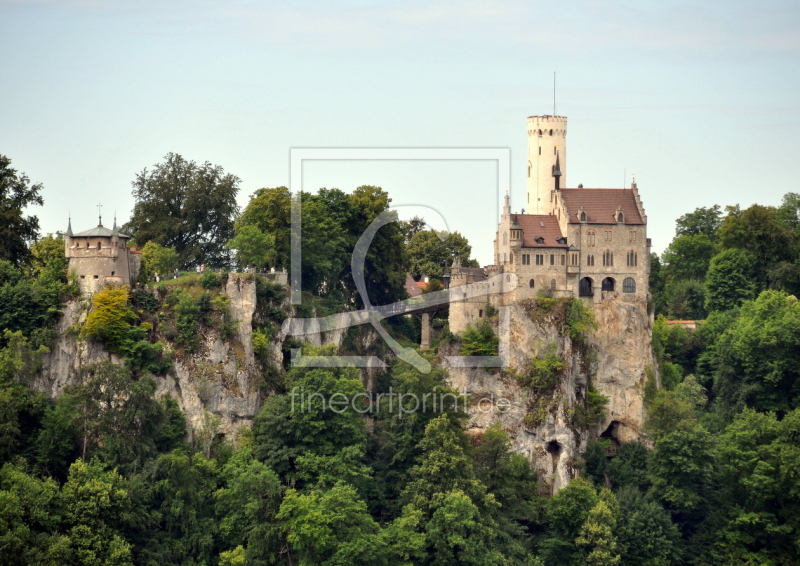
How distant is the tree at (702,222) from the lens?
108375 mm

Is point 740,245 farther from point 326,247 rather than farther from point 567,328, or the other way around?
point 326,247

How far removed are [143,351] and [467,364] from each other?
17327 mm

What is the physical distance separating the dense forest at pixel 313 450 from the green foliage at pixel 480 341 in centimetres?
31

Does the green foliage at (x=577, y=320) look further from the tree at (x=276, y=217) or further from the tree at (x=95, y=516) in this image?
the tree at (x=95, y=516)

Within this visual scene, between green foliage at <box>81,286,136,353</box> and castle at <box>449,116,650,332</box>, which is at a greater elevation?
castle at <box>449,116,650,332</box>

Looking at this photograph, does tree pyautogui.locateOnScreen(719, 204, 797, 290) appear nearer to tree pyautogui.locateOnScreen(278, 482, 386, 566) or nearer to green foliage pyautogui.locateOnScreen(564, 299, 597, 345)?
green foliage pyautogui.locateOnScreen(564, 299, 597, 345)

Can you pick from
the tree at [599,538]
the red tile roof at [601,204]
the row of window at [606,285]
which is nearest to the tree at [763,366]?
the row of window at [606,285]

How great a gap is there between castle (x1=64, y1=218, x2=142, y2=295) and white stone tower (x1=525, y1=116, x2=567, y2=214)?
24187mm

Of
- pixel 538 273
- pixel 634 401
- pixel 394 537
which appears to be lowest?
pixel 394 537

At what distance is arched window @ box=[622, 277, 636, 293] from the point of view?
8169 centimetres

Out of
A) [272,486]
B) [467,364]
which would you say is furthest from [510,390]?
[272,486]

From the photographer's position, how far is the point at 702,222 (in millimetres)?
108688

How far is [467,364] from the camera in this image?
→ 79500 mm

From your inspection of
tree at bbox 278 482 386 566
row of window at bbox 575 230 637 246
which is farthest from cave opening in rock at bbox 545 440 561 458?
tree at bbox 278 482 386 566
